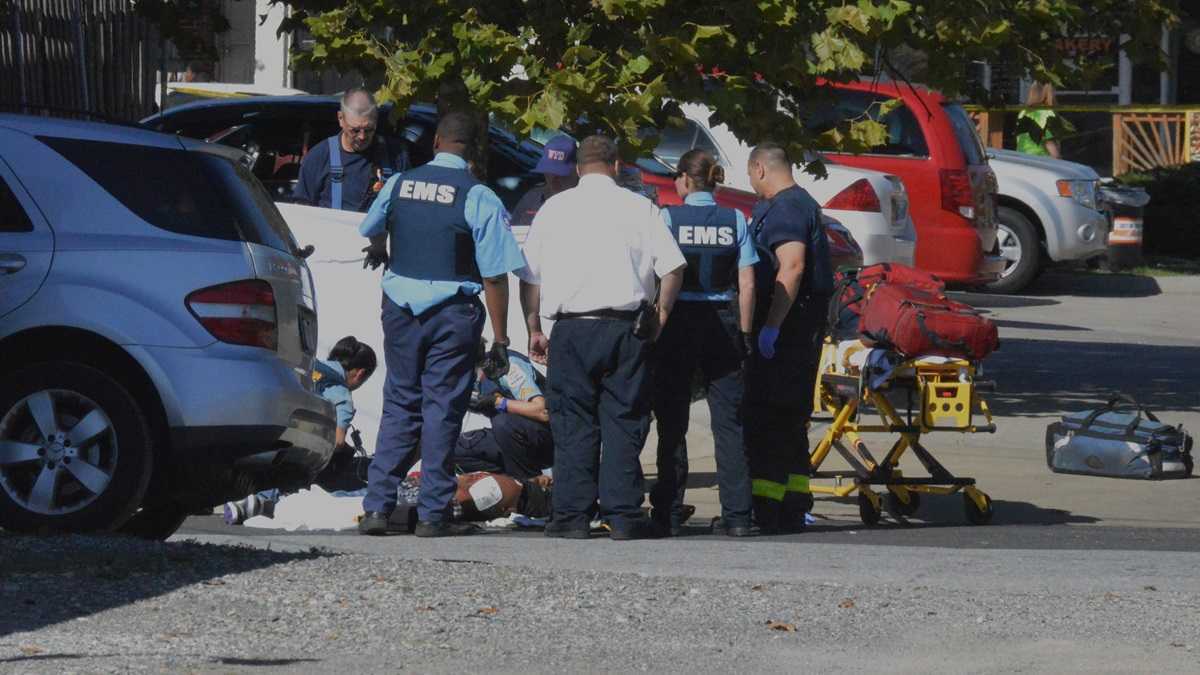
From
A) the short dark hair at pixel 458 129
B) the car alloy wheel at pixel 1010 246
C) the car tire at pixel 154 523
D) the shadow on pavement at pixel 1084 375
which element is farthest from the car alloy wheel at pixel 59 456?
the car alloy wheel at pixel 1010 246

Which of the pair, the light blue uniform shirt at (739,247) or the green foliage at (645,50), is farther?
the green foliage at (645,50)

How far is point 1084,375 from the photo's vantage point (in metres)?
Answer: 15.8

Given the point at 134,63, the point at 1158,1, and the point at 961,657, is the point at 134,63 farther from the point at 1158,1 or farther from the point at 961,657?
the point at 961,657

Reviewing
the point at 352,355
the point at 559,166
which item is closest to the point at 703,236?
the point at 559,166

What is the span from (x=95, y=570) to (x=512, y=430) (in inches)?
146

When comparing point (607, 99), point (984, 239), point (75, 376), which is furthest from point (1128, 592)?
point (984, 239)

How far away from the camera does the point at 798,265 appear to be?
33.0 ft

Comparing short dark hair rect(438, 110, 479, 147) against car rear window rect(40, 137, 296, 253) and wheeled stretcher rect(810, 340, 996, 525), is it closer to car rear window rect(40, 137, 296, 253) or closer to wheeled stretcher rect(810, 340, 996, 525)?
car rear window rect(40, 137, 296, 253)

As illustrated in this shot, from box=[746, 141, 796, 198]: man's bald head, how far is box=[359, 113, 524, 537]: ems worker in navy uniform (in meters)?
1.48

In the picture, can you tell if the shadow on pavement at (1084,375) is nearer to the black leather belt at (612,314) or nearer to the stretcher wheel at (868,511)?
the stretcher wheel at (868,511)

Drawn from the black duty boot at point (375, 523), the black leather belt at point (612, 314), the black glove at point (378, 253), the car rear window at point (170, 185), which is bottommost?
the black duty boot at point (375, 523)

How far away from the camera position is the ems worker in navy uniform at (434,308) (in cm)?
925

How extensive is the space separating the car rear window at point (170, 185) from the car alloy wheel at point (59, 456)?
742 mm

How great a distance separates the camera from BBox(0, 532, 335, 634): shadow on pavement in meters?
6.57
